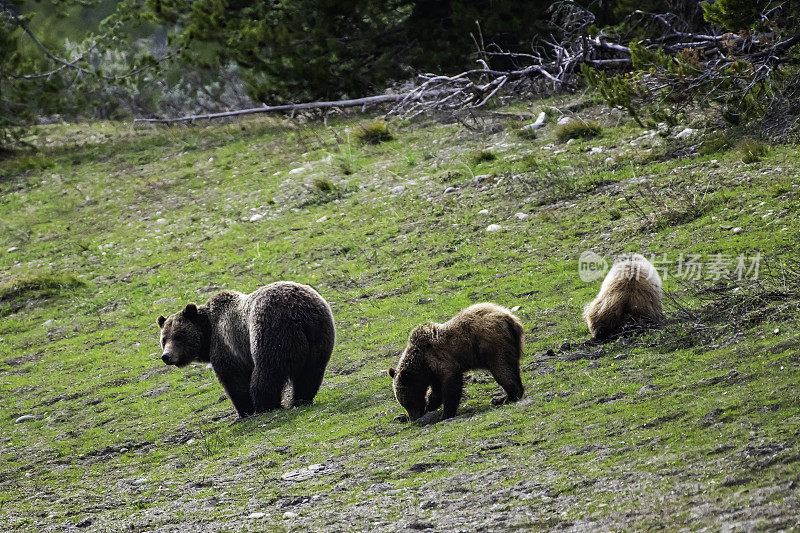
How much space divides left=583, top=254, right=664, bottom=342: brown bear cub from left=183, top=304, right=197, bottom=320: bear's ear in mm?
4140

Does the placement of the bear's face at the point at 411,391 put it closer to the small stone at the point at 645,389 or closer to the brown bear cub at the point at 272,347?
the brown bear cub at the point at 272,347

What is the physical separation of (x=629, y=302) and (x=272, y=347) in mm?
3320

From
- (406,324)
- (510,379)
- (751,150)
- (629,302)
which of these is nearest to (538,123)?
(751,150)

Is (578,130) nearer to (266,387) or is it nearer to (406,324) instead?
(406,324)

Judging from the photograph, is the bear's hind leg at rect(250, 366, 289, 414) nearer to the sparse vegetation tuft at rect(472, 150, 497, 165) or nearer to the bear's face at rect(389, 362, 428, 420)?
the bear's face at rect(389, 362, 428, 420)

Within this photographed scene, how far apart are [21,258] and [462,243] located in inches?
352

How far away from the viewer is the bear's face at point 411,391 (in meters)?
7.62

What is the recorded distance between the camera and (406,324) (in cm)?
1066

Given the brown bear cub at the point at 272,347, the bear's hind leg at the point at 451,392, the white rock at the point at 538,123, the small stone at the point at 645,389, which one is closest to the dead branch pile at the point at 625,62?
the white rock at the point at 538,123

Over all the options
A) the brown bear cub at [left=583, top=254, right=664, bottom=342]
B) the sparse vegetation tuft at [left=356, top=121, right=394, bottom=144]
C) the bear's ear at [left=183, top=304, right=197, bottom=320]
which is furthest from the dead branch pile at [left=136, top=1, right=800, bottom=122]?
the bear's ear at [left=183, top=304, right=197, bottom=320]

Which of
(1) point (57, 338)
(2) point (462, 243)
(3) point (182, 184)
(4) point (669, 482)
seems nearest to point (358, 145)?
(3) point (182, 184)

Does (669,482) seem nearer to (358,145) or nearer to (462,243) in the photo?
(462,243)

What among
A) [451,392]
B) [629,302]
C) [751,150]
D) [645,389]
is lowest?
[451,392]

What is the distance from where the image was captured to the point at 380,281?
12.7 m
